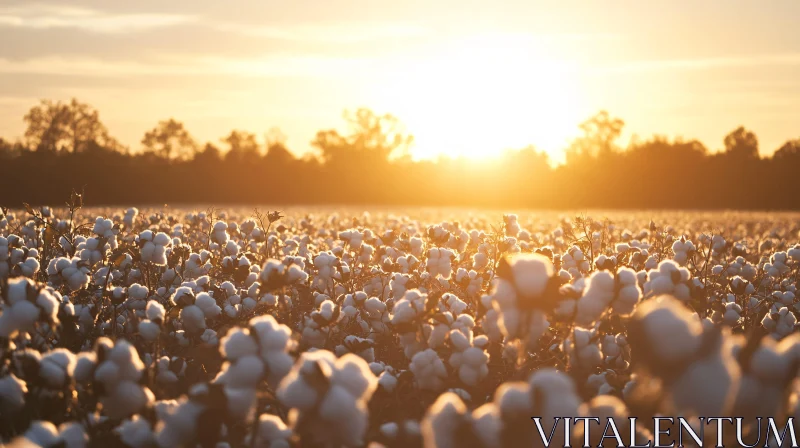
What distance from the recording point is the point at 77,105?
7650 centimetres

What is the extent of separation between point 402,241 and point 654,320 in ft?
19.2

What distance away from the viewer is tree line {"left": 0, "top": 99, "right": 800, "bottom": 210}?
6384cm

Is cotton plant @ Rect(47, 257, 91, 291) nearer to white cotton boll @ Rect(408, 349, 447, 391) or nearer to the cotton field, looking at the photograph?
the cotton field

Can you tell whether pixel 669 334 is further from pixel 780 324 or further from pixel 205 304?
pixel 780 324

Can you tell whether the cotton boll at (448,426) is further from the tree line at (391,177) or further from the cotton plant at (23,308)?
the tree line at (391,177)

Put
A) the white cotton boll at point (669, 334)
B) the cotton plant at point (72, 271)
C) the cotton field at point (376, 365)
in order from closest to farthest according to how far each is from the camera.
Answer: the white cotton boll at point (669, 334) < the cotton field at point (376, 365) < the cotton plant at point (72, 271)

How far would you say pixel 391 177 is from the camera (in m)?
74.2

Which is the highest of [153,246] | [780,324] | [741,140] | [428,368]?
[741,140]

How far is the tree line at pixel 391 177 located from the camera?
63844 millimetres

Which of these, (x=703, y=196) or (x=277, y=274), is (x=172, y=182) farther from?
(x=277, y=274)

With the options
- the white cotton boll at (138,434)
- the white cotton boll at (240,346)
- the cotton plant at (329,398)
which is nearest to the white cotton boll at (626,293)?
the cotton plant at (329,398)

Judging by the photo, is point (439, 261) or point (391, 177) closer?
point (439, 261)

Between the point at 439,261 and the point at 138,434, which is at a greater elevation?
the point at 439,261

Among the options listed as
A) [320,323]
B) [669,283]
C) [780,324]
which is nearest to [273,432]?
[320,323]
